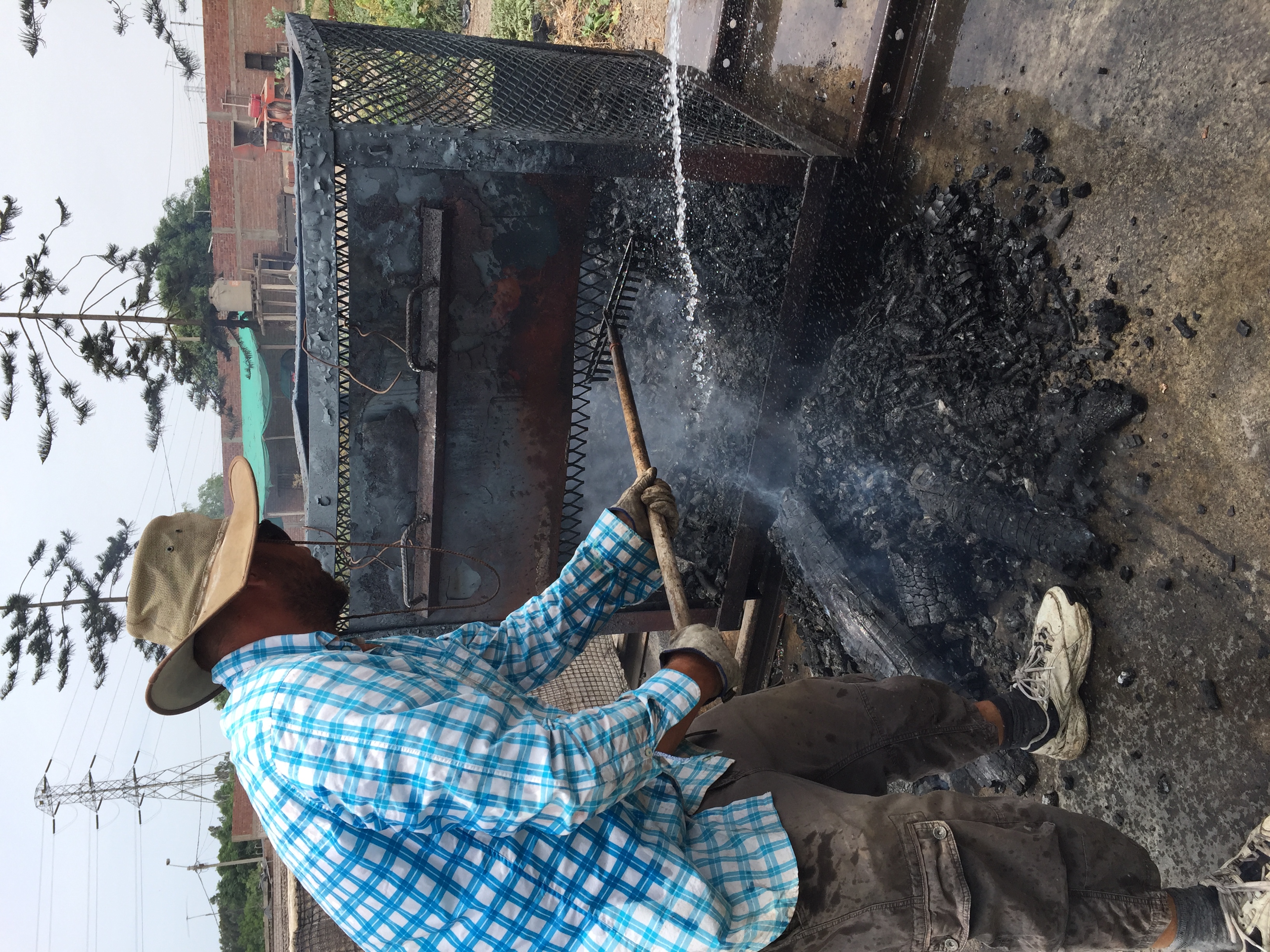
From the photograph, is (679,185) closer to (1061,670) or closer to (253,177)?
(1061,670)

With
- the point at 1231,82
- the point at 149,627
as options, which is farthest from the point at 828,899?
the point at 1231,82

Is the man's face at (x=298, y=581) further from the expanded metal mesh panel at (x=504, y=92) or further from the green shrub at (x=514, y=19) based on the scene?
the green shrub at (x=514, y=19)

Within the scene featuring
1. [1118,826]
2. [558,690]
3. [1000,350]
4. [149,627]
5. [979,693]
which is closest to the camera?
[149,627]

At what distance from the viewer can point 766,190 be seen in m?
3.81

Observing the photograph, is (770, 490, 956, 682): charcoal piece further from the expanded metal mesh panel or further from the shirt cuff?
the expanded metal mesh panel

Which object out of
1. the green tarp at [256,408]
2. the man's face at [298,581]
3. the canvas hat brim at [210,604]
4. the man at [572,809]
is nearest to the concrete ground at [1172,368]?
the man at [572,809]

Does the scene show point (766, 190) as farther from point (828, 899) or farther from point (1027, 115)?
point (828, 899)

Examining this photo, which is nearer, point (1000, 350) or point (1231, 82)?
point (1231, 82)

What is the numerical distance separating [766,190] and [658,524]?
215cm

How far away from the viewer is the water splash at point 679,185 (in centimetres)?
332

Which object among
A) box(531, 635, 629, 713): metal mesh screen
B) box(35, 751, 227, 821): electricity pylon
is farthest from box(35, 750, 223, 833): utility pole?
box(531, 635, 629, 713): metal mesh screen

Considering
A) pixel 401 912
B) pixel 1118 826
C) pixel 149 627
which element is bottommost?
pixel 1118 826

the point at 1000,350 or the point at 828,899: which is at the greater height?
the point at 1000,350

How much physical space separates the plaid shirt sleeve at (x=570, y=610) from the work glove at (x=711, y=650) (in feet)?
1.00
